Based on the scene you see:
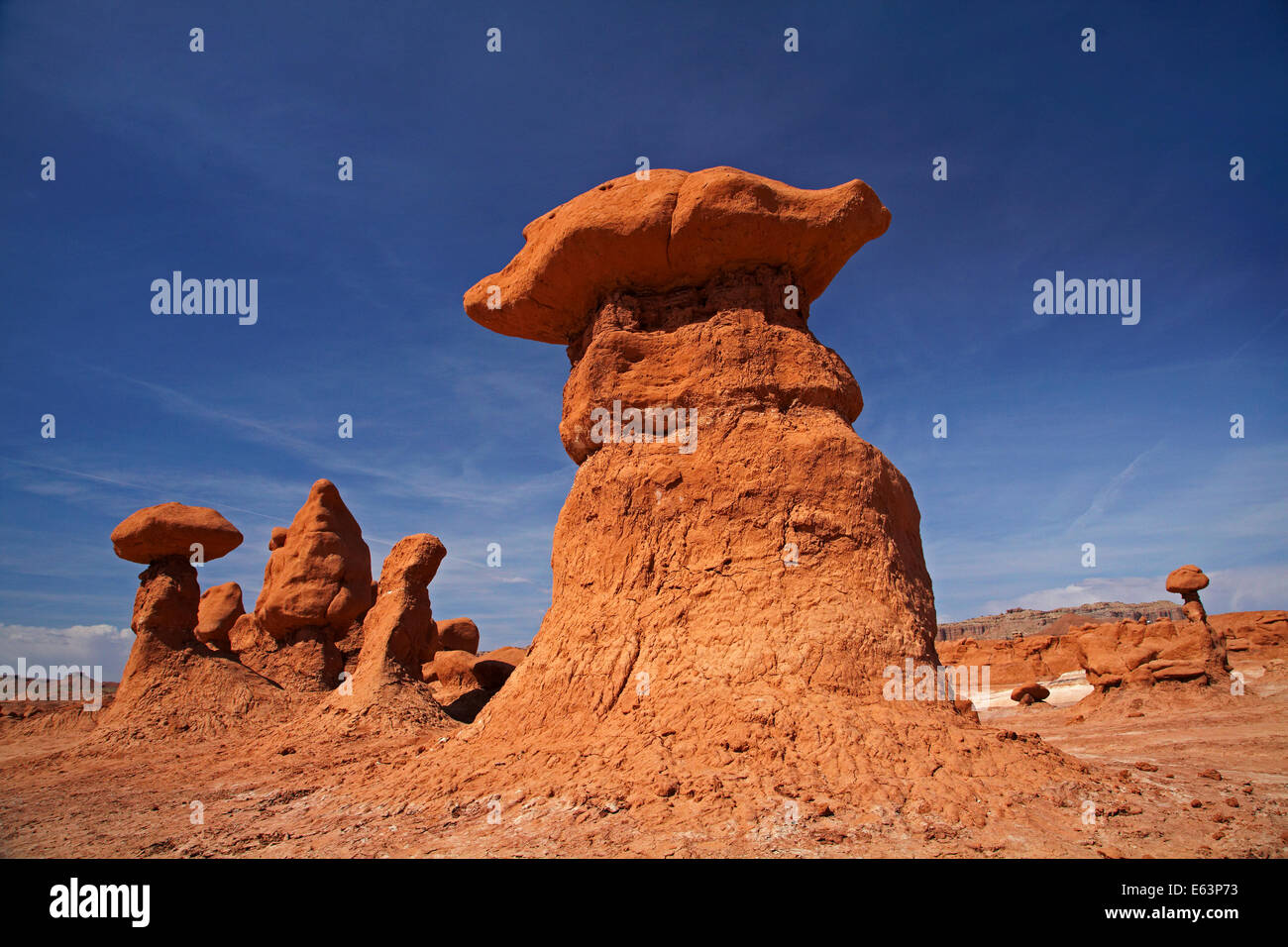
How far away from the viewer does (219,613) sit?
19203mm

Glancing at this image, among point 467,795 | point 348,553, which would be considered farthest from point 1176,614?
point 467,795

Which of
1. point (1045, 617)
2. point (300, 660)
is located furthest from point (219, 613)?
point (1045, 617)

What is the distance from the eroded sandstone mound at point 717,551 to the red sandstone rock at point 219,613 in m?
15.4

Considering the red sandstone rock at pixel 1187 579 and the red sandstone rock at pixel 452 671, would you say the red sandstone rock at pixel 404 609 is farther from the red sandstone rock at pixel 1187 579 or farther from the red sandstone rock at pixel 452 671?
the red sandstone rock at pixel 1187 579

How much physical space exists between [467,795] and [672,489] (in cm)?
308

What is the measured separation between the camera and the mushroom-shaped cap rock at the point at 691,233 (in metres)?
7.01

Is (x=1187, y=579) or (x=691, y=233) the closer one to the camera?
(x=691, y=233)

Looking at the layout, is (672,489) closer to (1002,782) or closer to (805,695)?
(805,695)

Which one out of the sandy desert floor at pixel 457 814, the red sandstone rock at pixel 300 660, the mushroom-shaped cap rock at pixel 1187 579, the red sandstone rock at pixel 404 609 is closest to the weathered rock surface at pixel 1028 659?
the mushroom-shaped cap rock at pixel 1187 579

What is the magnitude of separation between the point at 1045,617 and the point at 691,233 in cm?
4545

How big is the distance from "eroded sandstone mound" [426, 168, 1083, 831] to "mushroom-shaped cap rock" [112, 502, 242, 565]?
8747mm

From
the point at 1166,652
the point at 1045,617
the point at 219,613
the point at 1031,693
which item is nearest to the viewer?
the point at 1166,652

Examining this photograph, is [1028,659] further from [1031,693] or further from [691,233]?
[691,233]

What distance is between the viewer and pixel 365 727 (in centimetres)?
994
